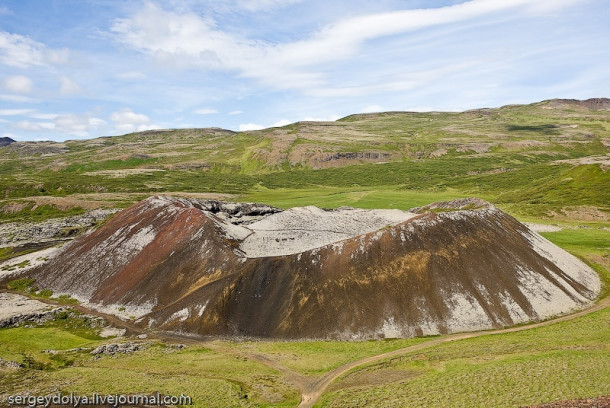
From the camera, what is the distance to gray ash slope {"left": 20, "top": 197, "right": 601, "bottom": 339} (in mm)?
47750

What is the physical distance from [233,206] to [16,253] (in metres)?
46.4

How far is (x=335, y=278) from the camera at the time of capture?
51.5 metres

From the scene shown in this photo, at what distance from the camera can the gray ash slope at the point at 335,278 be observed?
1880 inches

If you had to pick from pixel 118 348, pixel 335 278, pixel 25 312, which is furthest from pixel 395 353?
pixel 25 312

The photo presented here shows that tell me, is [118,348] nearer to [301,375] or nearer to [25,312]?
[301,375]

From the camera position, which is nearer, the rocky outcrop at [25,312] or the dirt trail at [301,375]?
the dirt trail at [301,375]

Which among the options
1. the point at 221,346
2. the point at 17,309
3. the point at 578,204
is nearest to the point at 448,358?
the point at 221,346

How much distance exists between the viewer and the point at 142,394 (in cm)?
3097

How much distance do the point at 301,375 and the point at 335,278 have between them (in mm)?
16029

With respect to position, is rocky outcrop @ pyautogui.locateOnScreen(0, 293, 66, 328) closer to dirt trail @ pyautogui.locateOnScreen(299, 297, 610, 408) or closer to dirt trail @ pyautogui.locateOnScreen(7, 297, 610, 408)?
dirt trail @ pyautogui.locateOnScreen(7, 297, 610, 408)

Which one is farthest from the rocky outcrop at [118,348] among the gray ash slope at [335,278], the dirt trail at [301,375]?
the gray ash slope at [335,278]

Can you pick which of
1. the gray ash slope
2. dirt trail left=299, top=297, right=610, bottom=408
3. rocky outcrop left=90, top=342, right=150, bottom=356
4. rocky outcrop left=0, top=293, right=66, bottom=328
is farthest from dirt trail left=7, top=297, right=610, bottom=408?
rocky outcrop left=90, top=342, right=150, bottom=356

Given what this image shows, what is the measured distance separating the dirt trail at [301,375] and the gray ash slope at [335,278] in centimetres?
119

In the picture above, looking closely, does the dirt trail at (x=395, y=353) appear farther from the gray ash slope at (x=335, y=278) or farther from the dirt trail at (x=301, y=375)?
the gray ash slope at (x=335, y=278)
